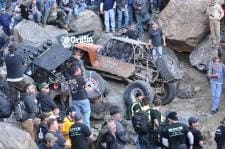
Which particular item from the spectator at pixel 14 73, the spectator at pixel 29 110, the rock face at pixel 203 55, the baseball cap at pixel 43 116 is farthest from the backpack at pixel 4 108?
the rock face at pixel 203 55

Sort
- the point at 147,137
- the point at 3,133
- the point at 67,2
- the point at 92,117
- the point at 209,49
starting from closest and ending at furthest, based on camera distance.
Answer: the point at 3,133, the point at 147,137, the point at 92,117, the point at 209,49, the point at 67,2

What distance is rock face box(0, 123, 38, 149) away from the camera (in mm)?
11375

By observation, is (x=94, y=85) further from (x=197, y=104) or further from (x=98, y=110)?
(x=197, y=104)

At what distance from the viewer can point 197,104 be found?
19.0 metres

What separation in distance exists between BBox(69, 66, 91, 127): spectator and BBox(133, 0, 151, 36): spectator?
251 inches

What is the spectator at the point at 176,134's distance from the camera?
42.7ft

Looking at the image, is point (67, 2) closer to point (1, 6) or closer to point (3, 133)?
point (1, 6)

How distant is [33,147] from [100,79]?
20.4ft

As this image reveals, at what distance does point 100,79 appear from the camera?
59.1 ft

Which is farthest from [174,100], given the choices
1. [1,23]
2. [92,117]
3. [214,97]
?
[1,23]

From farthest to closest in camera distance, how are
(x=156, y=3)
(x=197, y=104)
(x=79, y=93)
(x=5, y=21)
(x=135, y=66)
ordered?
(x=5, y=21) → (x=156, y=3) → (x=197, y=104) → (x=135, y=66) → (x=79, y=93)

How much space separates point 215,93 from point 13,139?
25.6ft

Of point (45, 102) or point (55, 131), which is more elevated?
point (45, 102)

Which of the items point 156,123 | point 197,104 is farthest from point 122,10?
point 156,123
